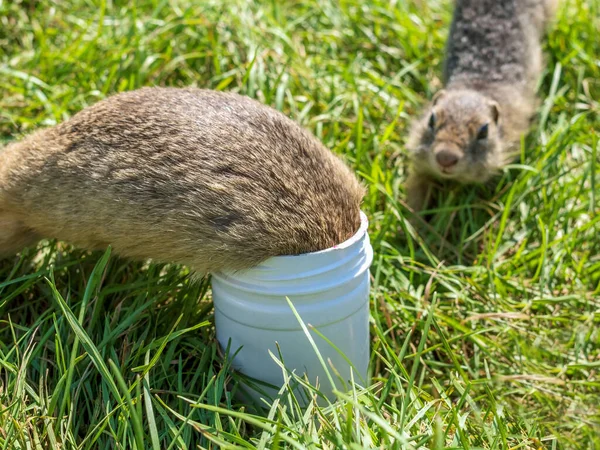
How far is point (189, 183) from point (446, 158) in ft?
7.20

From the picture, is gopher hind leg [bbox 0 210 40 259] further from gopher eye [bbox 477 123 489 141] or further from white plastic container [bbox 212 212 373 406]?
gopher eye [bbox 477 123 489 141]

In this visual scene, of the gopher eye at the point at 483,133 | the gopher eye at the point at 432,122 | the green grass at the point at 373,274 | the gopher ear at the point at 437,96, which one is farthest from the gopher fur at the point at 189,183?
the gopher ear at the point at 437,96

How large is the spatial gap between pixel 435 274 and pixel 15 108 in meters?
2.96

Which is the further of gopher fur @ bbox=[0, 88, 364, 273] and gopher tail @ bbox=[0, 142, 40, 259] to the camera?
gopher tail @ bbox=[0, 142, 40, 259]

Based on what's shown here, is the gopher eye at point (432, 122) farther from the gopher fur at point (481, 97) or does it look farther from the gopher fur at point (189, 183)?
the gopher fur at point (189, 183)

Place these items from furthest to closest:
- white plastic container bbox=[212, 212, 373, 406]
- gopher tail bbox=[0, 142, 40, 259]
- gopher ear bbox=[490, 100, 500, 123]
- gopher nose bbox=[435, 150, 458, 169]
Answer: gopher ear bbox=[490, 100, 500, 123]
gopher nose bbox=[435, 150, 458, 169]
gopher tail bbox=[0, 142, 40, 259]
white plastic container bbox=[212, 212, 373, 406]

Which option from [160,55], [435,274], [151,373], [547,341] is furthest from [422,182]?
[151,373]

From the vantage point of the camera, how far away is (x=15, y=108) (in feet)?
15.8

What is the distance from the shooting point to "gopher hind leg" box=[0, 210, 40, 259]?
3533 millimetres

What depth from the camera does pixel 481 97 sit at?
5.11 meters

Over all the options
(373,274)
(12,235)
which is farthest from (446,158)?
(12,235)

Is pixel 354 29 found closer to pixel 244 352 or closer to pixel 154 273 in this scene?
pixel 154 273

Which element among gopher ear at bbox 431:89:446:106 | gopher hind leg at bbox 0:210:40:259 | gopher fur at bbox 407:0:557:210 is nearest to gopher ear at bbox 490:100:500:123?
gopher fur at bbox 407:0:557:210

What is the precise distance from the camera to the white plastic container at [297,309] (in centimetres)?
293
